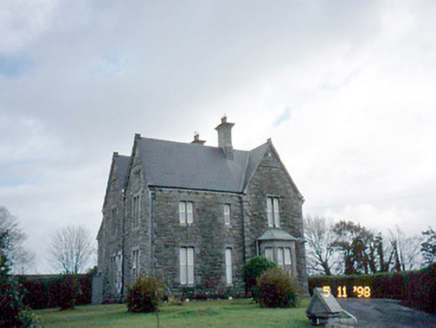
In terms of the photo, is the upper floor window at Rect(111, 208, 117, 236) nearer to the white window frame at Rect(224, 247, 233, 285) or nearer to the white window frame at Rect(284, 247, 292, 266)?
the white window frame at Rect(224, 247, 233, 285)

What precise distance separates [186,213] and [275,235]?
20.8 feet

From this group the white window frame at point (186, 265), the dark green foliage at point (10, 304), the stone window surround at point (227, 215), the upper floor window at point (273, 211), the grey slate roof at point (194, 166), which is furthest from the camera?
the upper floor window at point (273, 211)

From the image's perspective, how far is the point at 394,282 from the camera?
92.7 feet

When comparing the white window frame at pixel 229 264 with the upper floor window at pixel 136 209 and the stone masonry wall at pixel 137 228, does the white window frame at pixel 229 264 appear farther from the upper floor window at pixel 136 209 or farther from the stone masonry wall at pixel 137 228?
the upper floor window at pixel 136 209

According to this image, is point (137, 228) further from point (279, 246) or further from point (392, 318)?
point (392, 318)

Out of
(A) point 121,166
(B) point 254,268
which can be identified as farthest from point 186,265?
(A) point 121,166

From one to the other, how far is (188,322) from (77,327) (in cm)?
372

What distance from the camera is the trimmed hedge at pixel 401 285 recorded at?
60.0ft

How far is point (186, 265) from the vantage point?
91.0ft

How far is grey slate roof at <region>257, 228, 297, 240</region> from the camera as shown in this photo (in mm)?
29844

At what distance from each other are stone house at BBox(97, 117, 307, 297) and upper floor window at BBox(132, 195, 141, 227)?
0.22 ft

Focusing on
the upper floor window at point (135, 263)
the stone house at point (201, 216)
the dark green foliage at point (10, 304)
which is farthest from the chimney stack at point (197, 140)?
the dark green foliage at point (10, 304)

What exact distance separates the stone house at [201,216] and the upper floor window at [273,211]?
7 centimetres

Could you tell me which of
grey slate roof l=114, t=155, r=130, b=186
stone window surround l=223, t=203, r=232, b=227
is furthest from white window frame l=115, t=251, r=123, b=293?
→ stone window surround l=223, t=203, r=232, b=227
